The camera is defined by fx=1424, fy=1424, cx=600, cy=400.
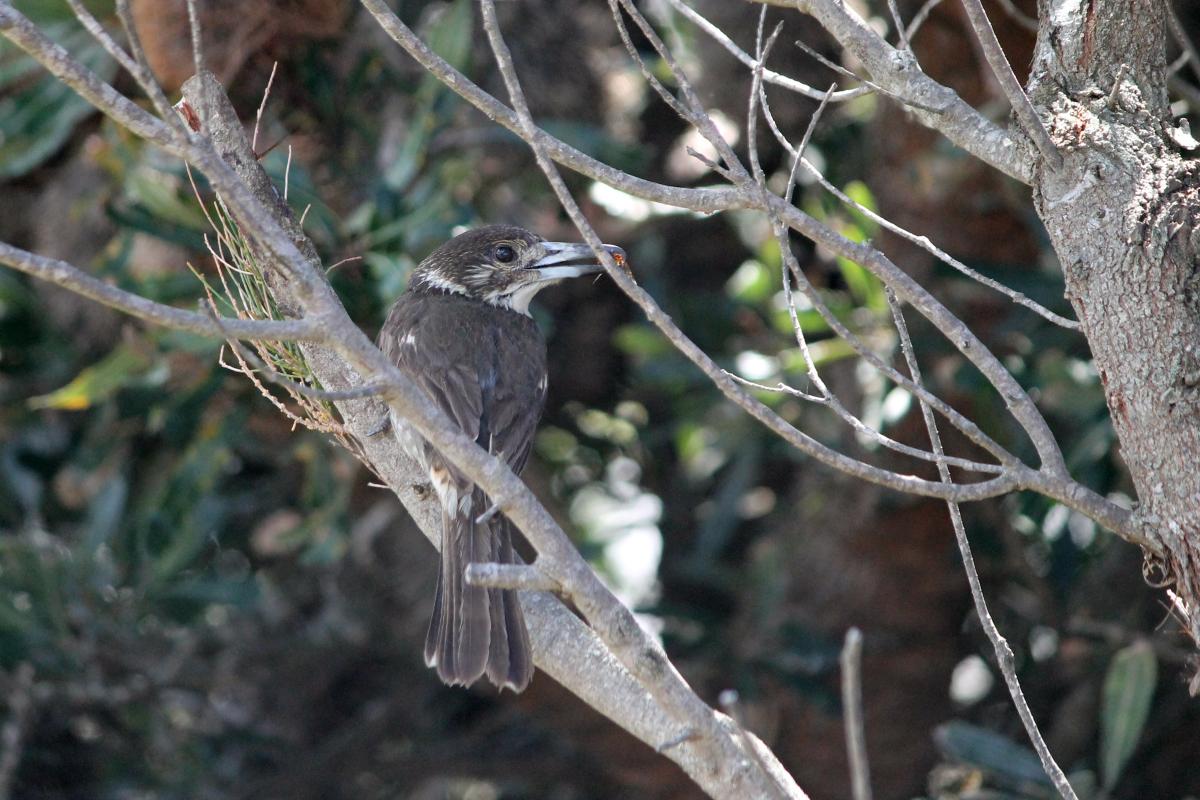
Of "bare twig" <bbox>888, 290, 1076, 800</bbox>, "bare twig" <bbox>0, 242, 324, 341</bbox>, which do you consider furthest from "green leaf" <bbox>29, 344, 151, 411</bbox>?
"bare twig" <bbox>888, 290, 1076, 800</bbox>

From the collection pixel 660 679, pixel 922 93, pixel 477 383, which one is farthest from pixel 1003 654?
pixel 477 383

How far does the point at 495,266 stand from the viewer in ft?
14.8

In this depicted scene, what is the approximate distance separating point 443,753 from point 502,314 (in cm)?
204

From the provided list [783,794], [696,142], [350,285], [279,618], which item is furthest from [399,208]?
[783,794]

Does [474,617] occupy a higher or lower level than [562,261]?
lower

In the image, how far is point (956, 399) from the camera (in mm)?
4992

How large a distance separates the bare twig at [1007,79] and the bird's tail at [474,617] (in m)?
1.32

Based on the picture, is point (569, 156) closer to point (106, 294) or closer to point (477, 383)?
point (106, 294)

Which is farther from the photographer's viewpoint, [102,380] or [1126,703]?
[102,380]

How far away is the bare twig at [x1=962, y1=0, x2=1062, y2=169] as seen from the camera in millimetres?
2283

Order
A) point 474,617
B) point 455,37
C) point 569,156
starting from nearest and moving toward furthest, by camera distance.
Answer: point 569,156 < point 474,617 < point 455,37

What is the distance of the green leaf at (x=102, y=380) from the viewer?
4.46 m

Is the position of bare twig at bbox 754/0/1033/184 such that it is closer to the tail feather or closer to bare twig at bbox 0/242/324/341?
bare twig at bbox 0/242/324/341

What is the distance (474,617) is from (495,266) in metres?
1.62
